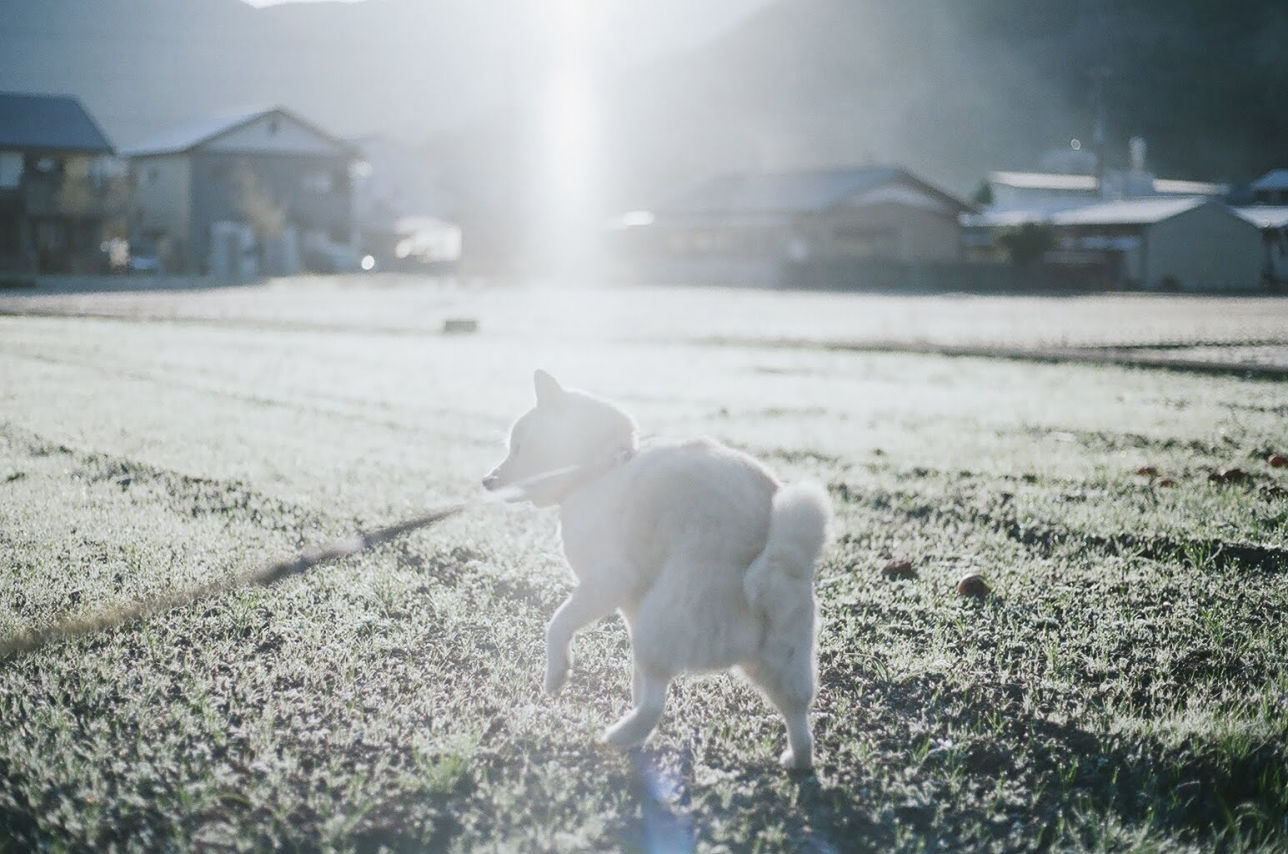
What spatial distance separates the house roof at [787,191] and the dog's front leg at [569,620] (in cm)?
5107

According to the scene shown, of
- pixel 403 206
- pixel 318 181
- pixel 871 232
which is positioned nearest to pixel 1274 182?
pixel 871 232

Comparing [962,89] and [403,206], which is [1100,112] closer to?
[403,206]

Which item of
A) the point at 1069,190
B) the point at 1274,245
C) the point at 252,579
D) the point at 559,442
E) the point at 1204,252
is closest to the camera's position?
the point at 559,442

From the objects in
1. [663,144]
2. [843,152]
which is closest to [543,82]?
[663,144]

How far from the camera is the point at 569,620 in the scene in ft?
9.87

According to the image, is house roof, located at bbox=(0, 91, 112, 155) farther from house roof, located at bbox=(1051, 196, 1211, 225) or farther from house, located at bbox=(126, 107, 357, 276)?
house roof, located at bbox=(1051, 196, 1211, 225)

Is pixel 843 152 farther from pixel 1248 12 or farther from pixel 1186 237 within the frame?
pixel 1186 237

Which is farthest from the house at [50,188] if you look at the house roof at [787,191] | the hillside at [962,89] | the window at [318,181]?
the hillside at [962,89]

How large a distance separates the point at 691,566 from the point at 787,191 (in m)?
55.4

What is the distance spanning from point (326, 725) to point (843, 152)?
122223 millimetres

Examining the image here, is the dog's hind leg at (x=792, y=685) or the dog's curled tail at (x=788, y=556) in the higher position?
the dog's curled tail at (x=788, y=556)

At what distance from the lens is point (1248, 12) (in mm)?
118000

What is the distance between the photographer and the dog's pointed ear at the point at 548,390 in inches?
130

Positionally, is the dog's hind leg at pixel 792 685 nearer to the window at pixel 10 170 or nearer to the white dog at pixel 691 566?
the white dog at pixel 691 566
